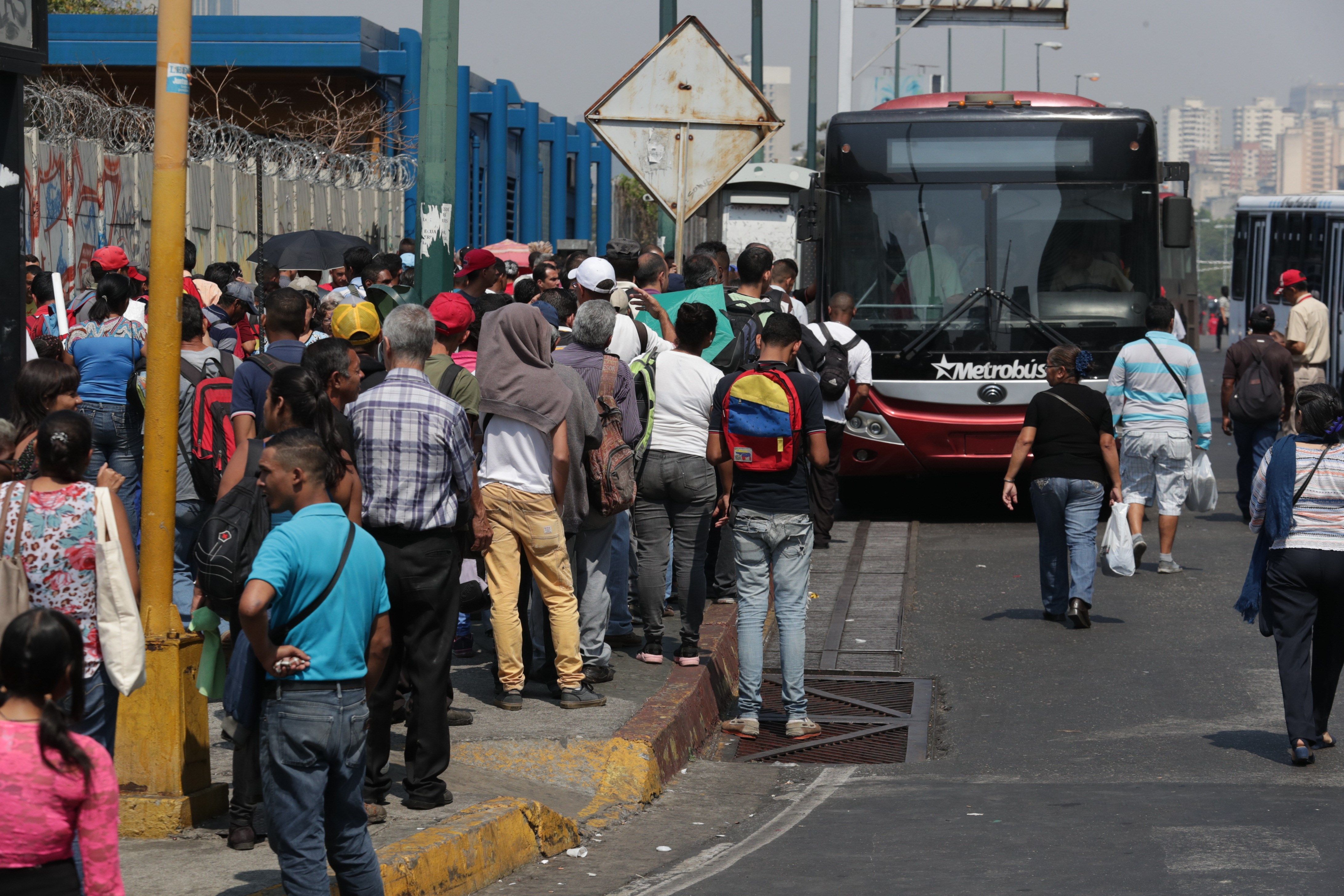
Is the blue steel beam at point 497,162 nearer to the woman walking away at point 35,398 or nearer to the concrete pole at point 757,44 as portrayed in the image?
the concrete pole at point 757,44

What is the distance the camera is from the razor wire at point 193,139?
15016 mm

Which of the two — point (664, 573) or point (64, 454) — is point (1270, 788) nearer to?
point (664, 573)

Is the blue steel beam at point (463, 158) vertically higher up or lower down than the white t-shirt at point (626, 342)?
higher up

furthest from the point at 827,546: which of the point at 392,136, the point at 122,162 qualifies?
the point at 392,136

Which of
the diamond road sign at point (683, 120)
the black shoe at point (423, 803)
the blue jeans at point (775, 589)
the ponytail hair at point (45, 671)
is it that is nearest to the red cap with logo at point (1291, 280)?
the diamond road sign at point (683, 120)

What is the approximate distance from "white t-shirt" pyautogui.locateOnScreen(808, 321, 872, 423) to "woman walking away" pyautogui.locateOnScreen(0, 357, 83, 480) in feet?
19.1

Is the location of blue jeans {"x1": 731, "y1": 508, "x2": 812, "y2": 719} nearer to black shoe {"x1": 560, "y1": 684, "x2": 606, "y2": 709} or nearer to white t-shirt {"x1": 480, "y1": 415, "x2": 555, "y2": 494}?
black shoe {"x1": 560, "y1": 684, "x2": 606, "y2": 709}

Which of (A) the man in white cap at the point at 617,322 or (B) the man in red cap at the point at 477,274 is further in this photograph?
(B) the man in red cap at the point at 477,274

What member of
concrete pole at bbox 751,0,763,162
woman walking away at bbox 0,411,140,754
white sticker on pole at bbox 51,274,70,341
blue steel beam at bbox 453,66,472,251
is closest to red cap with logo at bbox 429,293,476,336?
woman walking away at bbox 0,411,140,754

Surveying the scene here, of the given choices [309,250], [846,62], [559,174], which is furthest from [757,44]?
[559,174]

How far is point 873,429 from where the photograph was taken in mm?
13555

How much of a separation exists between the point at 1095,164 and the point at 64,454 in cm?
1041

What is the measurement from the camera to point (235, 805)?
5.30m

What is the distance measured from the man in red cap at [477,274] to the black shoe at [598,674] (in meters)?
2.04
